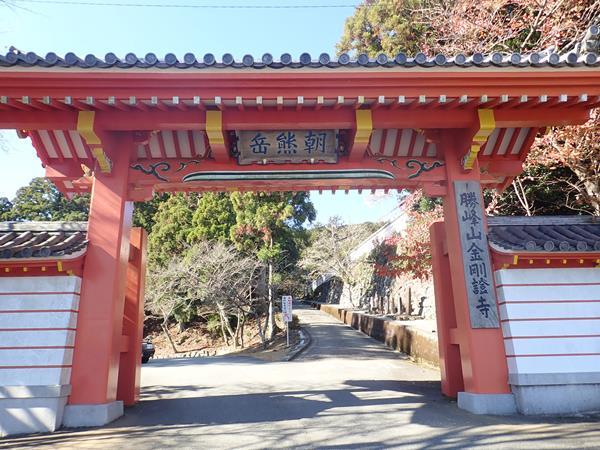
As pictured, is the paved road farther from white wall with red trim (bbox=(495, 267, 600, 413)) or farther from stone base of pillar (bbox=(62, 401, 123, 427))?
white wall with red trim (bbox=(495, 267, 600, 413))

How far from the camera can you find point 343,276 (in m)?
27.5

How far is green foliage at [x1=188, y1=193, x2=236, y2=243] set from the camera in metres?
21.2

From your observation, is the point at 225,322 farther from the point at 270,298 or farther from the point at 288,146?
the point at 288,146

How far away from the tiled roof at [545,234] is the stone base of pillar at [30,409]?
6.08m

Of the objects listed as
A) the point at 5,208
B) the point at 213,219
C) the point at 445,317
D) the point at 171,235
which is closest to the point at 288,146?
the point at 445,317

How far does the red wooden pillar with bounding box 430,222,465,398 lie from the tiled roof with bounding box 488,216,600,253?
0.87 metres

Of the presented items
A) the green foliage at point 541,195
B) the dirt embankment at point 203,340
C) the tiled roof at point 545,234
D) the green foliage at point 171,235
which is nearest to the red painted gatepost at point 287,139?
the tiled roof at point 545,234

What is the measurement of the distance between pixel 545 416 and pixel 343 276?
22286 mm

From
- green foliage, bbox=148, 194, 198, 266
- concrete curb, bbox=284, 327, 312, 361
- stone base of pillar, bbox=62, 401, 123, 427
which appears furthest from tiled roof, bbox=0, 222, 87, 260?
green foliage, bbox=148, 194, 198, 266

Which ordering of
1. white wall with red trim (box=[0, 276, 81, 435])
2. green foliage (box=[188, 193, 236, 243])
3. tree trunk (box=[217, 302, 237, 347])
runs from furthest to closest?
green foliage (box=[188, 193, 236, 243]) < tree trunk (box=[217, 302, 237, 347]) < white wall with red trim (box=[0, 276, 81, 435])

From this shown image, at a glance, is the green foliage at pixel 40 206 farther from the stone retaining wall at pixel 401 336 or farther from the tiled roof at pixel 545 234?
Answer: the tiled roof at pixel 545 234

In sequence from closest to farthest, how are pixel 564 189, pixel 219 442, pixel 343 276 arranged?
pixel 219 442 < pixel 564 189 < pixel 343 276

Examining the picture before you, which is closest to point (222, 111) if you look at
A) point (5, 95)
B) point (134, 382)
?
point (5, 95)

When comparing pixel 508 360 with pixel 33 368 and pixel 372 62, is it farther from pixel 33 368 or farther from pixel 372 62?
pixel 33 368
